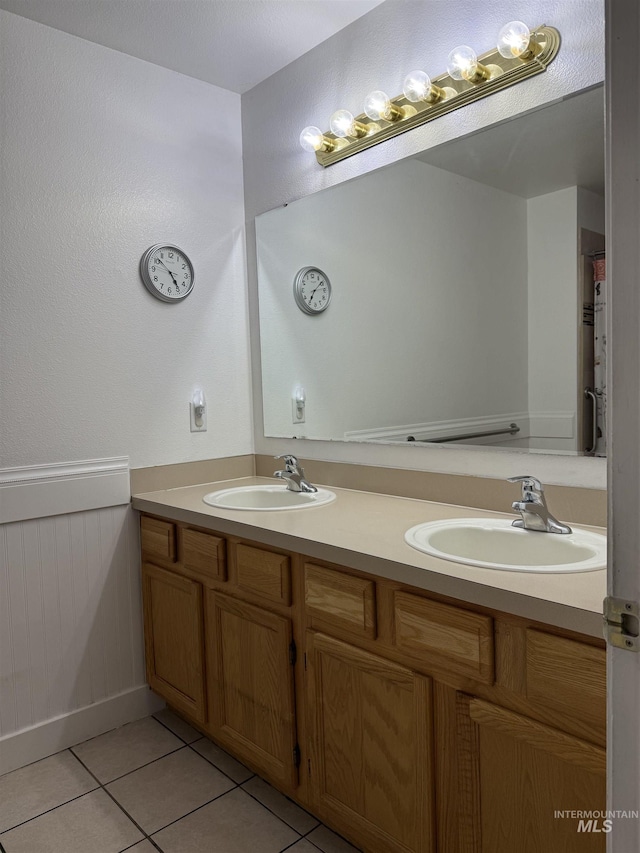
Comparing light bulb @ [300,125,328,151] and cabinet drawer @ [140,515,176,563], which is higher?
light bulb @ [300,125,328,151]

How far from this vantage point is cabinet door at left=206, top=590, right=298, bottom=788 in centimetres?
167

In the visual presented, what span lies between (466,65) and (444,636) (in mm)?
1489

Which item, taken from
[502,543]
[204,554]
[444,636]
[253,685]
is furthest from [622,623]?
[204,554]

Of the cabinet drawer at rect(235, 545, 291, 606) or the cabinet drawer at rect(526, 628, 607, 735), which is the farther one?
the cabinet drawer at rect(235, 545, 291, 606)

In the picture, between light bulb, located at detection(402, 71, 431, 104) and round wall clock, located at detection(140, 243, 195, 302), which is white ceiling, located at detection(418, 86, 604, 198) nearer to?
light bulb, located at detection(402, 71, 431, 104)

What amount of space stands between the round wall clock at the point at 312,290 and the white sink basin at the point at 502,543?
3.37 feet

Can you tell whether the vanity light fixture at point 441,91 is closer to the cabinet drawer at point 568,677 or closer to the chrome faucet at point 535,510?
the chrome faucet at point 535,510

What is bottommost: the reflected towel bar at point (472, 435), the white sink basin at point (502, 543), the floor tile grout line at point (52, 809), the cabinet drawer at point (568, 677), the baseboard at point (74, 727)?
the floor tile grout line at point (52, 809)

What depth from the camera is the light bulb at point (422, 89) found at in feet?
5.98

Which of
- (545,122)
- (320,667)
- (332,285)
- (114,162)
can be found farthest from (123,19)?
(320,667)

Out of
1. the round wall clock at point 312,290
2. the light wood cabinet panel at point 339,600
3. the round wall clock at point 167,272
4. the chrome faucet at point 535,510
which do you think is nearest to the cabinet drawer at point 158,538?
the light wood cabinet panel at point 339,600

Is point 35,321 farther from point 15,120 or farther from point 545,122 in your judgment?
point 545,122

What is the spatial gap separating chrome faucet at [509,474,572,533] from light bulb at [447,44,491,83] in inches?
43.1

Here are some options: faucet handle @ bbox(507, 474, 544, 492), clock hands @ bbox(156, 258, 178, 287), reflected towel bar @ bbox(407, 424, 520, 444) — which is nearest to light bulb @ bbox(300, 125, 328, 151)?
clock hands @ bbox(156, 258, 178, 287)
